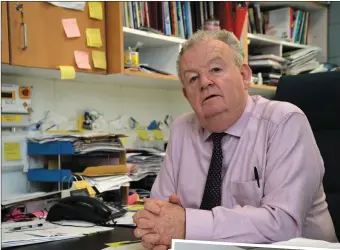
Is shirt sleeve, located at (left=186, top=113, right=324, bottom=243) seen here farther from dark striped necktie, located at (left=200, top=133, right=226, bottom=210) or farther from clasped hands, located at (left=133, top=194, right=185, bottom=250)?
dark striped necktie, located at (left=200, top=133, right=226, bottom=210)

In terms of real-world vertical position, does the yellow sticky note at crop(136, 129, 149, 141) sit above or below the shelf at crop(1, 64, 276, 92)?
below

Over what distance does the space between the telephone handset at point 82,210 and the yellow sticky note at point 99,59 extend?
647 millimetres

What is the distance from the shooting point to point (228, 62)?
4.09ft

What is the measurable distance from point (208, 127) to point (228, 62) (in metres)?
0.21

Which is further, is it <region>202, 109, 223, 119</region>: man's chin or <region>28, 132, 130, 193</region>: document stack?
<region>28, 132, 130, 193</region>: document stack

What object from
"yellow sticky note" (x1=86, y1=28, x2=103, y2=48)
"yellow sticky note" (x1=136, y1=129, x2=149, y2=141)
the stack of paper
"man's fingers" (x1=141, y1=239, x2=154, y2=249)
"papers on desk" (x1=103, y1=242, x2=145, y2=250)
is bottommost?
"papers on desk" (x1=103, y1=242, x2=145, y2=250)

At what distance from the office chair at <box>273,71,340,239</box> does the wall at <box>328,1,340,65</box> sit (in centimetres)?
193

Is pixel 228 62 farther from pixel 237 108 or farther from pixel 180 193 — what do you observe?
pixel 180 193

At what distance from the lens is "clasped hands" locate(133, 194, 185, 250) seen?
100cm

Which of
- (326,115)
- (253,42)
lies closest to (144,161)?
(326,115)

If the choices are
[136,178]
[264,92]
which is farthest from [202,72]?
[264,92]

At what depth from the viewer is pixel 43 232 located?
1.28 m

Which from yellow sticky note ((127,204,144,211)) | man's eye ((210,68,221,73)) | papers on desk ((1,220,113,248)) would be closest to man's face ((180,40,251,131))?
man's eye ((210,68,221,73))

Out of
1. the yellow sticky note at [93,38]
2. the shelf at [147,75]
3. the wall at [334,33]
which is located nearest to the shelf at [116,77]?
the shelf at [147,75]
